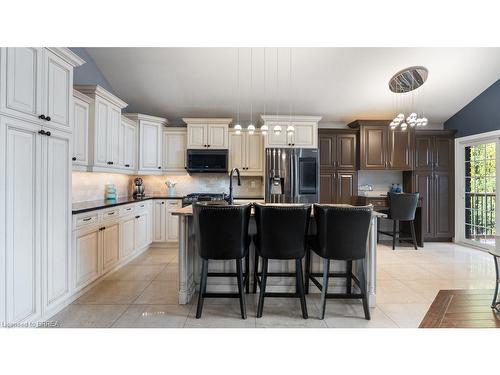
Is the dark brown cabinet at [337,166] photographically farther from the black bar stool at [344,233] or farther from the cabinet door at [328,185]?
the black bar stool at [344,233]

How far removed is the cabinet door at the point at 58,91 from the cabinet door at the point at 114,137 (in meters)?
1.31

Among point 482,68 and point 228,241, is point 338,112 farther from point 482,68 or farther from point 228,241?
point 228,241

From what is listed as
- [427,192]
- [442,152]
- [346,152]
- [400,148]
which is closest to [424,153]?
[442,152]

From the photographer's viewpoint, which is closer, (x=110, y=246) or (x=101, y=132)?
(x=110, y=246)

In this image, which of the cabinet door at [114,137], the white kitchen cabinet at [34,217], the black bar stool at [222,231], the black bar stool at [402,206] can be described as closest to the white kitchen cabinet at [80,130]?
the cabinet door at [114,137]

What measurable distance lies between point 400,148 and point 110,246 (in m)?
5.24

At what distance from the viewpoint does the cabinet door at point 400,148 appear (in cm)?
483

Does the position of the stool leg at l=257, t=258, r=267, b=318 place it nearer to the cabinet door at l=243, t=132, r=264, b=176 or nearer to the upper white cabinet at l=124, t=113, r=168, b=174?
the cabinet door at l=243, t=132, r=264, b=176

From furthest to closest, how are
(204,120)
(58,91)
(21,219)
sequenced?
(204,120) < (58,91) < (21,219)

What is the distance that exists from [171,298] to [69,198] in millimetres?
1369

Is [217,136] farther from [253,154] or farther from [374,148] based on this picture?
[374,148]

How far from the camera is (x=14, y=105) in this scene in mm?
1725

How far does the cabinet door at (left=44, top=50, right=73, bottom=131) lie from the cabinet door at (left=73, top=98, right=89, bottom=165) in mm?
761

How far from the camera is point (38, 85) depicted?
194 cm
